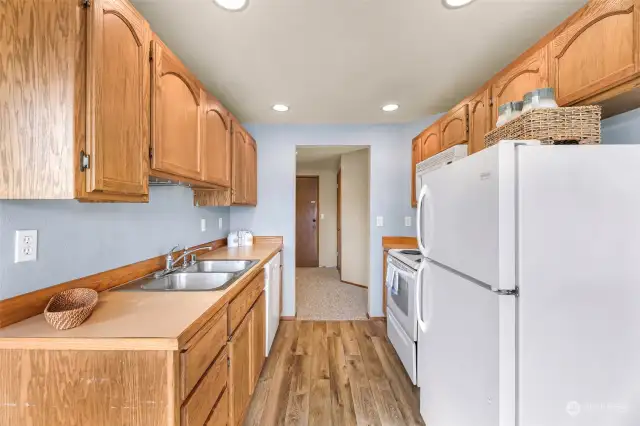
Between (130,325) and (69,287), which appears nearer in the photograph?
(130,325)

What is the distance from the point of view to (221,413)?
1268mm

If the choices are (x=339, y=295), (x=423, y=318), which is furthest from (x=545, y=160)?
(x=339, y=295)

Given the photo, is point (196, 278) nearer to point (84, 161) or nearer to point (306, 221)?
point (84, 161)

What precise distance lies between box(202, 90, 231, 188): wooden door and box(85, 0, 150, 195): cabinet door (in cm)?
60

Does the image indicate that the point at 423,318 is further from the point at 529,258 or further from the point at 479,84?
the point at 479,84

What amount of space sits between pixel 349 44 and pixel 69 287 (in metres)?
1.89

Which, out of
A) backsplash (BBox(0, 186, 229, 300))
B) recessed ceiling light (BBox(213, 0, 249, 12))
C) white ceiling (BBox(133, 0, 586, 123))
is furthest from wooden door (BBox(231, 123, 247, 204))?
recessed ceiling light (BBox(213, 0, 249, 12))

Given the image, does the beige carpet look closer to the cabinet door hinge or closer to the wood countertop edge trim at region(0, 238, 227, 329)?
the wood countertop edge trim at region(0, 238, 227, 329)

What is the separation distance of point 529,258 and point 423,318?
0.85 meters

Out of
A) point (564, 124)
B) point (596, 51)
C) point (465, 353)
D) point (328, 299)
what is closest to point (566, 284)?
point (465, 353)

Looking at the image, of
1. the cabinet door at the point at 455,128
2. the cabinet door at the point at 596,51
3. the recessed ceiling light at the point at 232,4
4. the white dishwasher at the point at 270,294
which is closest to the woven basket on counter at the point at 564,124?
the cabinet door at the point at 596,51

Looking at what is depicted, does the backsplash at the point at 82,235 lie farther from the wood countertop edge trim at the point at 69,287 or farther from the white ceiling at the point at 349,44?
the white ceiling at the point at 349,44

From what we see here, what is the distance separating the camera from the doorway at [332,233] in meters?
3.81

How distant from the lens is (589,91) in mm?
1180
